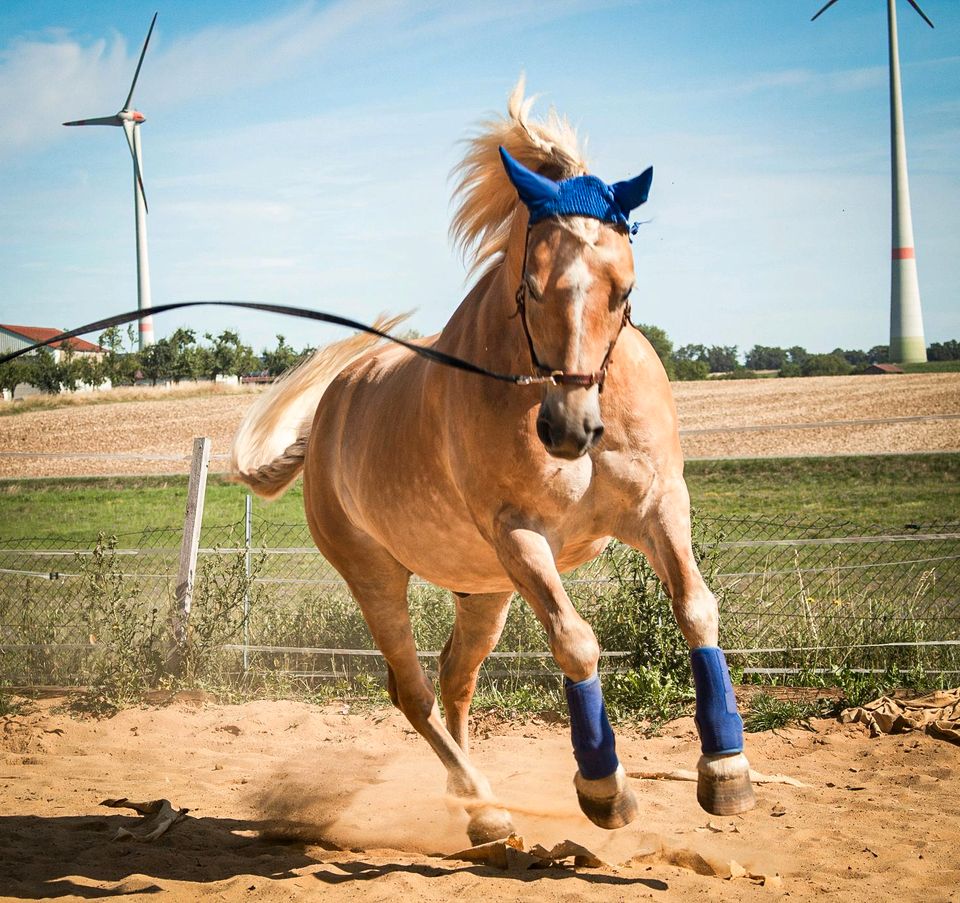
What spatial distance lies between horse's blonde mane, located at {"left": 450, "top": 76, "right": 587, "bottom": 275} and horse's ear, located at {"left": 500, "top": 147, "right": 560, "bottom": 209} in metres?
0.14

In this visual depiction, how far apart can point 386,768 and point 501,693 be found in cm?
148

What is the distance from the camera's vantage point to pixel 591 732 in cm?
280

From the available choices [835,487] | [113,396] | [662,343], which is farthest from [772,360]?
[113,396]

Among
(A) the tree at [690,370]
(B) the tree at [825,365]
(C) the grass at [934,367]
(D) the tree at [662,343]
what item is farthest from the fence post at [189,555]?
(B) the tree at [825,365]

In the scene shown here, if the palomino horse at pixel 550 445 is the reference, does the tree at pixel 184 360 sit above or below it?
above

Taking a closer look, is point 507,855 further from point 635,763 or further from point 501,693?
point 501,693

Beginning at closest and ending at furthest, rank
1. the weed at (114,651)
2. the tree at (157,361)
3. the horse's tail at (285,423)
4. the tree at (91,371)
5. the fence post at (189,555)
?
the horse's tail at (285,423) → the weed at (114,651) → the fence post at (189,555) → the tree at (91,371) → the tree at (157,361)

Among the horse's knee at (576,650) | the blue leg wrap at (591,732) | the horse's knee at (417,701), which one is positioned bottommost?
the horse's knee at (417,701)

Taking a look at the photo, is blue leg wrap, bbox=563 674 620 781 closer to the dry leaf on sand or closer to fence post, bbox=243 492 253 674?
the dry leaf on sand

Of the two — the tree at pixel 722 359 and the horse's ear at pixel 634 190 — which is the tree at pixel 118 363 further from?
the horse's ear at pixel 634 190

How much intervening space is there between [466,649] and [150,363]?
98.3 ft

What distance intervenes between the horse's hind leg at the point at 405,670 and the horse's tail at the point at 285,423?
880 mm

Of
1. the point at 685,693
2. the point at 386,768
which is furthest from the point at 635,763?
the point at 386,768

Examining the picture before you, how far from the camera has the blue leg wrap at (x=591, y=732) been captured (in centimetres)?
278
